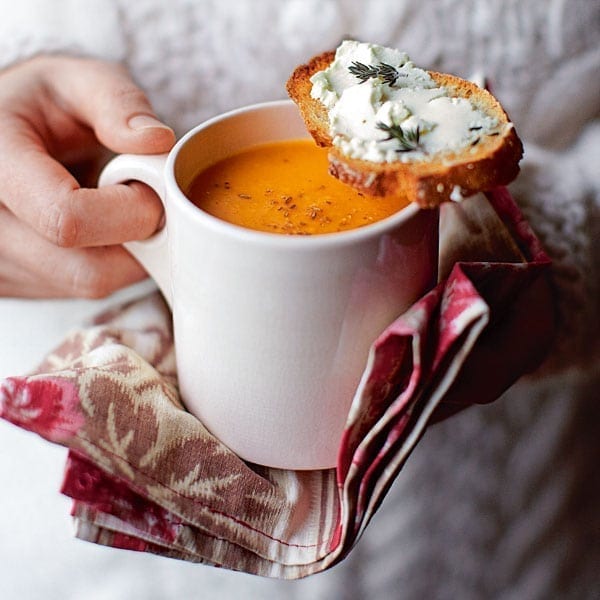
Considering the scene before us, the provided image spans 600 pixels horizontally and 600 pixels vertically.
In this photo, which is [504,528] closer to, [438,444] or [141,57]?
[438,444]

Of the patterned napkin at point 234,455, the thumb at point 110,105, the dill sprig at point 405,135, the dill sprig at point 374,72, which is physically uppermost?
the dill sprig at point 374,72

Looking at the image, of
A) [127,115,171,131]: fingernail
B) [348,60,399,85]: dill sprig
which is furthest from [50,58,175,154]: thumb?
[348,60,399,85]: dill sprig

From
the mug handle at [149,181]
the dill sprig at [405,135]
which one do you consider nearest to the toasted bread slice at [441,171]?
the dill sprig at [405,135]

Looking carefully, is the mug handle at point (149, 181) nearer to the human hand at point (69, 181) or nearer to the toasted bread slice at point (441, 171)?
the human hand at point (69, 181)

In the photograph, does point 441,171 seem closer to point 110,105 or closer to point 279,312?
point 279,312

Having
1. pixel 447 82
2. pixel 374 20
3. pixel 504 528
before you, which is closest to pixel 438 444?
pixel 504 528

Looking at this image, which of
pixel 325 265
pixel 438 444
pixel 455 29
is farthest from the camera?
pixel 455 29

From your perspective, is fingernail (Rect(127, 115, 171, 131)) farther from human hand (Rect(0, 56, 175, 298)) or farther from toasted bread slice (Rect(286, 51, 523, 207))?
A: toasted bread slice (Rect(286, 51, 523, 207))

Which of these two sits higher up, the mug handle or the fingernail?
the fingernail
